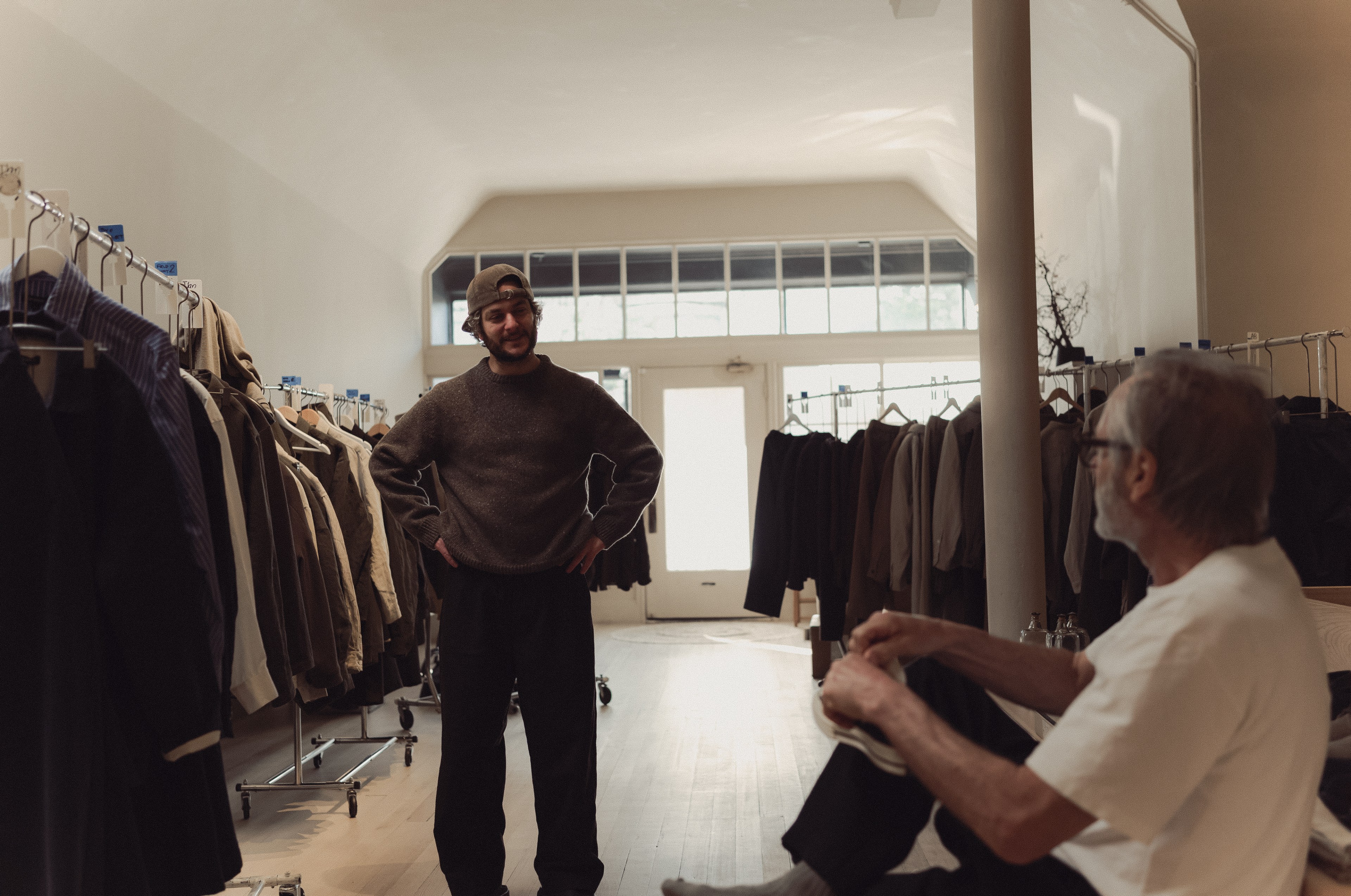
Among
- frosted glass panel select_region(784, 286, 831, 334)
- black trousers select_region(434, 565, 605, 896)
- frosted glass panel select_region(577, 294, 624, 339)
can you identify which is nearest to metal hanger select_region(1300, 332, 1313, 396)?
black trousers select_region(434, 565, 605, 896)

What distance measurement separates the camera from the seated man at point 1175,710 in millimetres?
1070

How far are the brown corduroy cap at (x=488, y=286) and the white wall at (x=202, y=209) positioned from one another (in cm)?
125

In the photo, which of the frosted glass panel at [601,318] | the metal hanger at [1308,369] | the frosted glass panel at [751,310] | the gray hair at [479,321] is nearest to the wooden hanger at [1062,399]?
the metal hanger at [1308,369]

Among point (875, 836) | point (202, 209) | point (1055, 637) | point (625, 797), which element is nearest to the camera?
point (875, 836)

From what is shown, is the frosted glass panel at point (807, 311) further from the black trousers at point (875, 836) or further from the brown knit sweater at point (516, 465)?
the black trousers at point (875, 836)

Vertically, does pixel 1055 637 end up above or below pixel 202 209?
below

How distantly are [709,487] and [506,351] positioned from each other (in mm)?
6120

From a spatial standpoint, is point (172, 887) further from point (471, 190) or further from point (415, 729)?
point (471, 190)

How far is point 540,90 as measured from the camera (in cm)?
638

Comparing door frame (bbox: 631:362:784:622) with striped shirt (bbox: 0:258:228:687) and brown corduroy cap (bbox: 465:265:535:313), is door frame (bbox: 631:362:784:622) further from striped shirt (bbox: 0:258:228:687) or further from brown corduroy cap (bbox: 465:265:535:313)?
striped shirt (bbox: 0:258:228:687)

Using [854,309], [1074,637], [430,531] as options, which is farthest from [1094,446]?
[854,309]

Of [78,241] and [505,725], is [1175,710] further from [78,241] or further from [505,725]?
[78,241]

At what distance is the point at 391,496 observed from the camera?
2.73 metres

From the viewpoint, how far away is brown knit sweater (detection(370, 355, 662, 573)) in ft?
8.34
